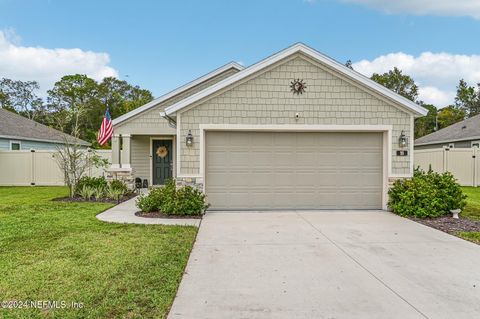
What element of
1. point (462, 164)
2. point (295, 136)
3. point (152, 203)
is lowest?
point (152, 203)

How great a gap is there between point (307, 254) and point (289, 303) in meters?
1.84

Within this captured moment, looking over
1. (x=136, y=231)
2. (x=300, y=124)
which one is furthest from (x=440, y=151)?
(x=136, y=231)

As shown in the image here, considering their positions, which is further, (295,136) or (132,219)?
(295,136)

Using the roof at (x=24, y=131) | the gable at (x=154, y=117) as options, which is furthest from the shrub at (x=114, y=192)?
the roof at (x=24, y=131)

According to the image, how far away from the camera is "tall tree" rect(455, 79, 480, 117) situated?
A: 39.8 meters

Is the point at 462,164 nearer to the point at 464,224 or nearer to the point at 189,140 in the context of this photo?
the point at 464,224

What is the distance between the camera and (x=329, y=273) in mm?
4406

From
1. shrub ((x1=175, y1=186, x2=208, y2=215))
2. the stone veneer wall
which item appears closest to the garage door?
the stone veneer wall

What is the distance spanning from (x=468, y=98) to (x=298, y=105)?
1582 inches

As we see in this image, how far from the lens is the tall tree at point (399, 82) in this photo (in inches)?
1502

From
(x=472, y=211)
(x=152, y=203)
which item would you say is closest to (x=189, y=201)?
(x=152, y=203)

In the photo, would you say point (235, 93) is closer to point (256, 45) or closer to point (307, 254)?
point (307, 254)

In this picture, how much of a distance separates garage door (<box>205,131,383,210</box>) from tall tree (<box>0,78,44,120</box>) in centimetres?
4164

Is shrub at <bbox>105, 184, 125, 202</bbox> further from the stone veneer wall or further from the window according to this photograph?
the window
